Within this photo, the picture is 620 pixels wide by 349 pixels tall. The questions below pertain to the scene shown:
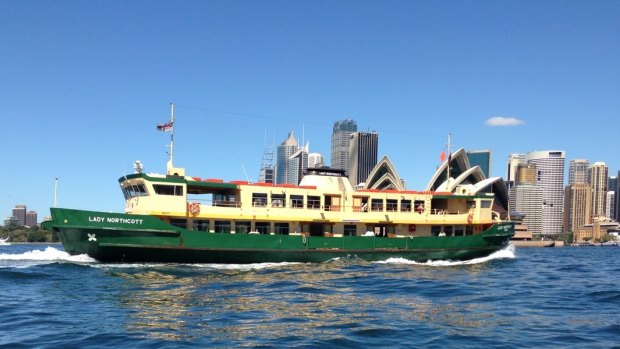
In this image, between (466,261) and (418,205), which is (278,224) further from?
(466,261)

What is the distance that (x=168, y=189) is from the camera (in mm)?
27938

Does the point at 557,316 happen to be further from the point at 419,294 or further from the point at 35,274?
the point at 35,274

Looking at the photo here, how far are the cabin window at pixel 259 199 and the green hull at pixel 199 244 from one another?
7.88 feet

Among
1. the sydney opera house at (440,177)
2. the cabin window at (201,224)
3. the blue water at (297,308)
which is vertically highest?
the sydney opera house at (440,177)

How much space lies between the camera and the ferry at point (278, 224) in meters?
26.1

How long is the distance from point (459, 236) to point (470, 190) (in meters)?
4.81

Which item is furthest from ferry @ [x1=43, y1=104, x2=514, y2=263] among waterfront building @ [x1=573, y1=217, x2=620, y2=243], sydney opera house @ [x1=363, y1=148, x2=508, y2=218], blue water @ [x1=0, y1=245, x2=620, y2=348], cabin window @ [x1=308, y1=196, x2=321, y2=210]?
waterfront building @ [x1=573, y1=217, x2=620, y2=243]

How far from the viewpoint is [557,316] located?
1377 cm

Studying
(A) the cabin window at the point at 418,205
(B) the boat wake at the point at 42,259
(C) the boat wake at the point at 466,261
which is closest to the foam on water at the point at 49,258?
(B) the boat wake at the point at 42,259

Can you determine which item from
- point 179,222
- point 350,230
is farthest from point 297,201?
point 179,222

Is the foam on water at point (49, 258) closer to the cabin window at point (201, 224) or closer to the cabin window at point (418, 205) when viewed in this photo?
the cabin window at point (201, 224)

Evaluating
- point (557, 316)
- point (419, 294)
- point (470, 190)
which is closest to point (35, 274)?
point (419, 294)

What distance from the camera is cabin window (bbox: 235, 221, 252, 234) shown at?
30281mm

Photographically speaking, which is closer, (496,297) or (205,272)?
(496,297)
